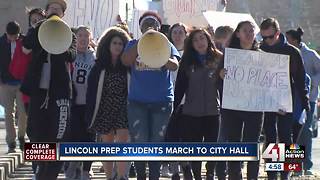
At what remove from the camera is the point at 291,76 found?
9.29 metres

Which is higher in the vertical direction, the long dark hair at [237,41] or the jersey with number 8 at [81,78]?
the long dark hair at [237,41]

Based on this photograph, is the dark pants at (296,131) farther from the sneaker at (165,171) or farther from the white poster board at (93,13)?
the white poster board at (93,13)

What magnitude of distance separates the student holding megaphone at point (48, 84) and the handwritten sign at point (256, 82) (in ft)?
5.25

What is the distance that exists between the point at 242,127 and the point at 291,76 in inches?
31.5

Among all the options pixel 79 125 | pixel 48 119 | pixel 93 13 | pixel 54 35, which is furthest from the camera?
pixel 93 13

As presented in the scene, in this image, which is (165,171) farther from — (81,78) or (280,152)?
(280,152)

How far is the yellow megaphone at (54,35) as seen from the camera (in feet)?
26.6

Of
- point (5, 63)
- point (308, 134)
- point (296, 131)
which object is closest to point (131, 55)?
point (296, 131)

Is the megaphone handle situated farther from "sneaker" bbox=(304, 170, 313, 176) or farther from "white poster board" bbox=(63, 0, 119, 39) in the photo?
"white poster board" bbox=(63, 0, 119, 39)

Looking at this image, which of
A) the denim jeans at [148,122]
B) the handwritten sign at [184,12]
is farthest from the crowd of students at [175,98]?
the handwritten sign at [184,12]

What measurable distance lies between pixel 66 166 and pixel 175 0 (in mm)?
6226

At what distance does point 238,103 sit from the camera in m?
8.92

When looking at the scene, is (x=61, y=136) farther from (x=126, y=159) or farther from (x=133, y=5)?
(x=133, y=5)

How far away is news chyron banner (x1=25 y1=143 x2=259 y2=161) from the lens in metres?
8.14
